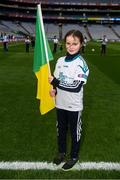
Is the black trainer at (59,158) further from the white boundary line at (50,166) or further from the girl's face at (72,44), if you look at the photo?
the girl's face at (72,44)

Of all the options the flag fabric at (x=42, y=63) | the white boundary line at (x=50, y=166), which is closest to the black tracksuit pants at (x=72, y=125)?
the white boundary line at (x=50, y=166)

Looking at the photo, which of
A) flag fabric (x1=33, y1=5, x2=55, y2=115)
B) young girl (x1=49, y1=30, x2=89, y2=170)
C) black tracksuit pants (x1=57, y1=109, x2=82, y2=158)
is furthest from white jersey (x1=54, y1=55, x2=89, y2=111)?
flag fabric (x1=33, y1=5, x2=55, y2=115)

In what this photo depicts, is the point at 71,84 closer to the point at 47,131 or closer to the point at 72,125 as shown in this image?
the point at 72,125

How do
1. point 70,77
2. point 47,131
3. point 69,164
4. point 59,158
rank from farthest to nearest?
point 47,131
point 59,158
point 69,164
point 70,77

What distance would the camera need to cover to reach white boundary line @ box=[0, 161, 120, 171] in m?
6.22

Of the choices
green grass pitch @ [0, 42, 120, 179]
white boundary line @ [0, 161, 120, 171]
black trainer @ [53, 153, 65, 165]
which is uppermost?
black trainer @ [53, 153, 65, 165]

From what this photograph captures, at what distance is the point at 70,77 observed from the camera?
606 cm

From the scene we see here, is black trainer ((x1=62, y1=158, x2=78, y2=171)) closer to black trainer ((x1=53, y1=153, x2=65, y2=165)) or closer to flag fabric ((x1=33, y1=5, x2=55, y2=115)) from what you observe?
black trainer ((x1=53, y1=153, x2=65, y2=165))

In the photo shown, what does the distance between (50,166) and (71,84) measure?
1.23 m

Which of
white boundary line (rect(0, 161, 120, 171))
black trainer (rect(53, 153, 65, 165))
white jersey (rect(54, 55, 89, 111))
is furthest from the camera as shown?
black trainer (rect(53, 153, 65, 165))

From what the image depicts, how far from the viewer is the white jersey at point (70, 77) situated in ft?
19.8

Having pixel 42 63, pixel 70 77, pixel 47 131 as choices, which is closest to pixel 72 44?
pixel 70 77

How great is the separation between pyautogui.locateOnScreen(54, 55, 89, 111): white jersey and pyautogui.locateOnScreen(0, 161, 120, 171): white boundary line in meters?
0.84

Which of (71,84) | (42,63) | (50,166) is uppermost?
(42,63)
